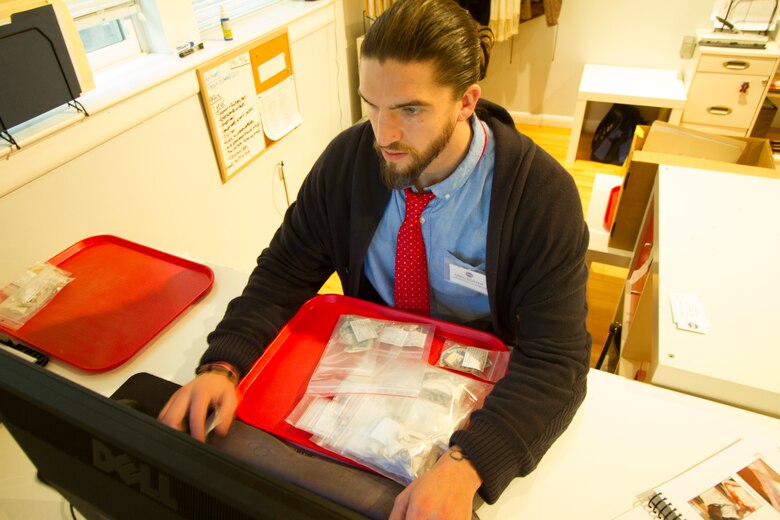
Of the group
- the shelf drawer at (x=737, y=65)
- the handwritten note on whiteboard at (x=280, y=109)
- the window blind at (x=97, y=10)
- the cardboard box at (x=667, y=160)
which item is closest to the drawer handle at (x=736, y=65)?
the shelf drawer at (x=737, y=65)

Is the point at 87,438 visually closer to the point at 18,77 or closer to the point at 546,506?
the point at 546,506

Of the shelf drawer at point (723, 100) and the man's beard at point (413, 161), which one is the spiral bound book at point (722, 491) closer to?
the man's beard at point (413, 161)

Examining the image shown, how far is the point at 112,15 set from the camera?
1.45 m

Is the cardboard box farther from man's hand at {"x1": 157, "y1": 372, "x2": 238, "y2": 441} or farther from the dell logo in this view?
the dell logo

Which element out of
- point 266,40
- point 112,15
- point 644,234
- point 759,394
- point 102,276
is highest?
point 112,15

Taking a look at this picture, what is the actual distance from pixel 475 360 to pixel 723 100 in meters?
2.89

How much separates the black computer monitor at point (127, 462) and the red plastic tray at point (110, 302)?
535mm

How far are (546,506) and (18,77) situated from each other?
132 centimetres

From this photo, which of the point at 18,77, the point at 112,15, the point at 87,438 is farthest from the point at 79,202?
the point at 87,438

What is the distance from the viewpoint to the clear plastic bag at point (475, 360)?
83 centimetres

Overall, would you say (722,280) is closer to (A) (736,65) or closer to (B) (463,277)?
(B) (463,277)

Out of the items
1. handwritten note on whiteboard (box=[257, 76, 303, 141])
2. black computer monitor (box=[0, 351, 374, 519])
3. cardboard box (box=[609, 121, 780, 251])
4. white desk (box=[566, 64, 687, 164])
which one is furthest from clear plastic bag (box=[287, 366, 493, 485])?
white desk (box=[566, 64, 687, 164])

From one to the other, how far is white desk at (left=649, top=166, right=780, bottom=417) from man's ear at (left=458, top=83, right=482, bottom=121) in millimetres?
597

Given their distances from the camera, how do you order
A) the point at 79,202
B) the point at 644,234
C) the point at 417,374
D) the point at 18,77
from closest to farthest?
the point at 417,374, the point at 18,77, the point at 79,202, the point at 644,234
